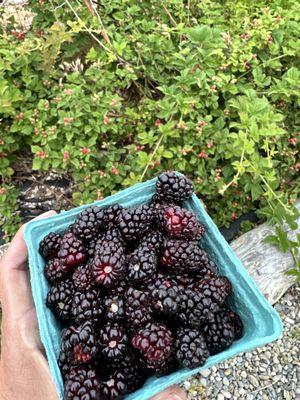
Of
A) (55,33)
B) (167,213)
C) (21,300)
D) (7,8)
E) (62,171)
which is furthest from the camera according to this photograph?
(7,8)

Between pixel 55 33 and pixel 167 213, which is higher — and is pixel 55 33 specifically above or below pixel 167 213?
above

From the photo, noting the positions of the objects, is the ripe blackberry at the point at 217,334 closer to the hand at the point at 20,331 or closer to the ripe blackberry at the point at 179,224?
the ripe blackberry at the point at 179,224

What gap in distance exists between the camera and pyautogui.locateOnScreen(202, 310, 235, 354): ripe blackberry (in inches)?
41.5

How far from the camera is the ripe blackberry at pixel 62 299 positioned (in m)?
1.08

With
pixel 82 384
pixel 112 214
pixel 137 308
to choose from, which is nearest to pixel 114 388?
pixel 82 384

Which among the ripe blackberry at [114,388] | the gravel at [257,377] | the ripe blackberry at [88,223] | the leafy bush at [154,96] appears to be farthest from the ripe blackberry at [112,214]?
the gravel at [257,377]

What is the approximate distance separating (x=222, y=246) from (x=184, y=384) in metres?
1.02

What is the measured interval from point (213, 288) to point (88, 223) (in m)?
0.33

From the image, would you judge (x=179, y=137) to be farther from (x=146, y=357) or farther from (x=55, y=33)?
(x=146, y=357)

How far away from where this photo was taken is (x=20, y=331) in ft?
4.26

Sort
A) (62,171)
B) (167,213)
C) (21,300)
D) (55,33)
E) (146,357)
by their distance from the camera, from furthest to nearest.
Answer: (62,171) < (55,33) < (21,300) < (167,213) < (146,357)

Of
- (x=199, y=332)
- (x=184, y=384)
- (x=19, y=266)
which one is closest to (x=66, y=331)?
(x=199, y=332)

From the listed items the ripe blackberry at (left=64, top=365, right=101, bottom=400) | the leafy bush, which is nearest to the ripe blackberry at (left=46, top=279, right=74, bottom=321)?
the ripe blackberry at (left=64, top=365, right=101, bottom=400)

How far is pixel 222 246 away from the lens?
46.1 inches
